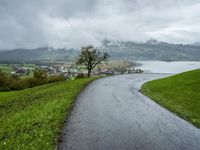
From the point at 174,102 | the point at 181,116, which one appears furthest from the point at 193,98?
the point at 181,116

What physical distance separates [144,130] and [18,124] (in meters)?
7.44

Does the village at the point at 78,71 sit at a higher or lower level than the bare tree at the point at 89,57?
lower

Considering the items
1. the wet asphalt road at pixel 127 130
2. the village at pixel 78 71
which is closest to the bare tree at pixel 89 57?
the village at pixel 78 71

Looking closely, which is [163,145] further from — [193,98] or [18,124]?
[193,98]

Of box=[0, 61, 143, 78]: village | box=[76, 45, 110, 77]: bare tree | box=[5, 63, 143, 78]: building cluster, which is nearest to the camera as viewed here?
box=[76, 45, 110, 77]: bare tree

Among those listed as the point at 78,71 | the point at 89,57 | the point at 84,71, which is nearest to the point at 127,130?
the point at 89,57

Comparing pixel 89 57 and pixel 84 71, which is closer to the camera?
pixel 89 57

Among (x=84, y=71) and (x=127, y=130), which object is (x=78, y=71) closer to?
(x=84, y=71)

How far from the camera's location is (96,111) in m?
14.7

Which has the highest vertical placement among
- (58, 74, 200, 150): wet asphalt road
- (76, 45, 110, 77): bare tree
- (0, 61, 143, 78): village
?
(76, 45, 110, 77): bare tree

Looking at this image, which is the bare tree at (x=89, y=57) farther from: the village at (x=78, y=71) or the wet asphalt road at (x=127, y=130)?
the wet asphalt road at (x=127, y=130)

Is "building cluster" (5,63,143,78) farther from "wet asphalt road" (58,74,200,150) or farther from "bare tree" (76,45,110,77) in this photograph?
"wet asphalt road" (58,74,200,150)

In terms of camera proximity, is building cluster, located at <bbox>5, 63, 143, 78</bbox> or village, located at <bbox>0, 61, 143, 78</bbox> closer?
village, located at <bbox>0, 61, 143, 78</bbox>

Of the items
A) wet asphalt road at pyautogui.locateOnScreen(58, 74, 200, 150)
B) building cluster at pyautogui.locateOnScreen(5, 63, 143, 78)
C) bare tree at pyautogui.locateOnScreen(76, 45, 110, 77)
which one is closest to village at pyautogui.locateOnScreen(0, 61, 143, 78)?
building cluster at pyautogui.locateOnScreen(5, 63, 143, 78)
